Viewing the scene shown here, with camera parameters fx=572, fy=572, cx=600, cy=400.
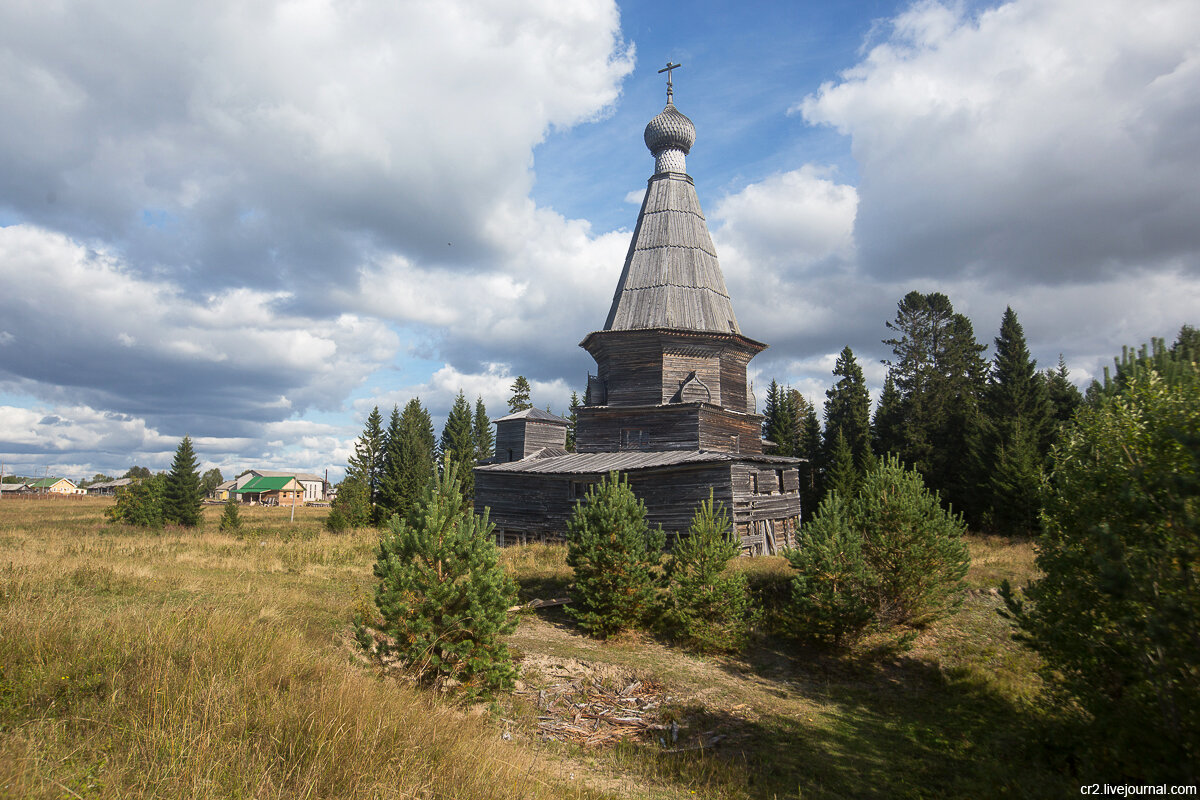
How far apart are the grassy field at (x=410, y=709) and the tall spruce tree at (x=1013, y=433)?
52.8 ft

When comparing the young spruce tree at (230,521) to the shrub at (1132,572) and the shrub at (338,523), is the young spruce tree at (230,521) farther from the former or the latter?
the shrub at (1132,572)

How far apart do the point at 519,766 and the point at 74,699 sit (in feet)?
14.5

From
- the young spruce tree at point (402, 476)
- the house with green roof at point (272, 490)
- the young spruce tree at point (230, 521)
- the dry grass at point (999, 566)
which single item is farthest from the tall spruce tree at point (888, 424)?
the house with green roof at point (272, 490)

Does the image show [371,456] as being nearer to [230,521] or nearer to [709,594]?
[230,521]

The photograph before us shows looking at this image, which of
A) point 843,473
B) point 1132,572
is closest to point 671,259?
point 843,473

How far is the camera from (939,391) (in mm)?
39906

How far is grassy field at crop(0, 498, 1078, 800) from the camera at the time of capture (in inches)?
187

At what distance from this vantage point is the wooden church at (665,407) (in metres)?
24.1

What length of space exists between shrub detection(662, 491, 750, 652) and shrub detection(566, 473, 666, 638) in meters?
0.78

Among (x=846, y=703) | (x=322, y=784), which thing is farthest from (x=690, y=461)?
(x=322, y=784)

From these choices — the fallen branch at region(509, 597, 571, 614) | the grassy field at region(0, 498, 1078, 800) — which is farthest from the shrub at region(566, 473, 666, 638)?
the fallen branch at region(509, 597, 571, 614)

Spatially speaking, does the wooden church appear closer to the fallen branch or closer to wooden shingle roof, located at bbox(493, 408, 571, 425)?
wooden shingle roof, located at bbox(493, 408, 571, 425)

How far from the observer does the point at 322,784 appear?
460 cm

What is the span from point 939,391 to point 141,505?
5423 cm
